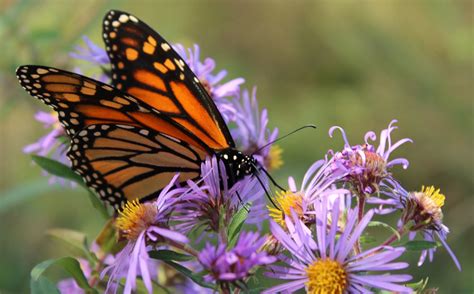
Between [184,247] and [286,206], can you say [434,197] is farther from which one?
[184,247]

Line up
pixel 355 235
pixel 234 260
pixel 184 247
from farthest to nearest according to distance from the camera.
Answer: pixel 184 247
pixel 355 235
pixel 234 260

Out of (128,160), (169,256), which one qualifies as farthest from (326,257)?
(128,160)

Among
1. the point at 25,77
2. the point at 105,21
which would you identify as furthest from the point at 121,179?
the point at 105,21

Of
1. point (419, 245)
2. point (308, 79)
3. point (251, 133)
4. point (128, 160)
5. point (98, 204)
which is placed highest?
point (308, 79)

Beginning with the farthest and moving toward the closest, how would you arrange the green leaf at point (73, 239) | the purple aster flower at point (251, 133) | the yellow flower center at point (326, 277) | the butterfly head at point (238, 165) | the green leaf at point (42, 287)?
1. the purple aster flower at point (251, 133)
2. the green leaf at point (73, 239)
3. the butterfly head at point (238, 165)
4. the green leaf at point (42, 287)
5. the yellow flower center at point (326, 277)

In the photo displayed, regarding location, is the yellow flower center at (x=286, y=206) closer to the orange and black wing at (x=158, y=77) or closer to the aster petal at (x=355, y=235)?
the aster petal at (x=355, y=235)

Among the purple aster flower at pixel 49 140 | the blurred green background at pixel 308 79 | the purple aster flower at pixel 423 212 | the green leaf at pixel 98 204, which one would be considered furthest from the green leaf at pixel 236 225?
the blurred green background at pixel 308 79

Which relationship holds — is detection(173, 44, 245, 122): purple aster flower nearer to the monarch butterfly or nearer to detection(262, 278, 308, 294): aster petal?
the monarch butterfly
